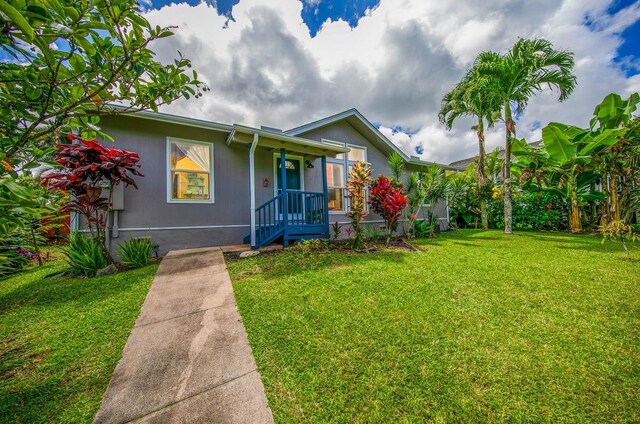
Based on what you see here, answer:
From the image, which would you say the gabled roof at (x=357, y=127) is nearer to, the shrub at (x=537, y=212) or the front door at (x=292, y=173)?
the front door at (x=292, y=173)

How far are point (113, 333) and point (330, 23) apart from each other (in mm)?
10766

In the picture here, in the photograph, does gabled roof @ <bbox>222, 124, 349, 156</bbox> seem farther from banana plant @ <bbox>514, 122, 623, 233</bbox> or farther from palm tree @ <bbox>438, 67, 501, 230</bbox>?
banana plant @ <bbox>514, 122, 623, 233</bbox>

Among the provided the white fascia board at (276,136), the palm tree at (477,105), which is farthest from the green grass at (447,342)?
the palm tree at (477,105)

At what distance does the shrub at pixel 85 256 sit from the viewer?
4.45 metres

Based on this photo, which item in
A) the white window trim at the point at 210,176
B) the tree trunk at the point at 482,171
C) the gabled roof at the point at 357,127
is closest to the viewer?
the white window trim at the point at 210,176

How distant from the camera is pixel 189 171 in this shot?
20.9 feet

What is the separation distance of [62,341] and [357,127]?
31.7 ft

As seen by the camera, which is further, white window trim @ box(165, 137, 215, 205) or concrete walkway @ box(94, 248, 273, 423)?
white window trim @ box(165, 137, 215, 205)

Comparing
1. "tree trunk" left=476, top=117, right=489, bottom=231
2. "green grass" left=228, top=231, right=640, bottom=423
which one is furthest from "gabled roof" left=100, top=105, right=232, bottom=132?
"tree trunk" left=476, top=117, right=489, bottom=231

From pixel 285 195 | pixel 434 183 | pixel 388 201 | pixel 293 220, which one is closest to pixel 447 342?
pixel 285 195

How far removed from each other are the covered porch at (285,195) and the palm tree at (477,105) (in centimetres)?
686

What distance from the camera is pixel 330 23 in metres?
8.46

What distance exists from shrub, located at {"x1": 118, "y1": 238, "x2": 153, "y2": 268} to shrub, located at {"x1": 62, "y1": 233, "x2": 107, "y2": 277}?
0.33 meters

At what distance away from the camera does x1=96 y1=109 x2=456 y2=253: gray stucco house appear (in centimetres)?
571
